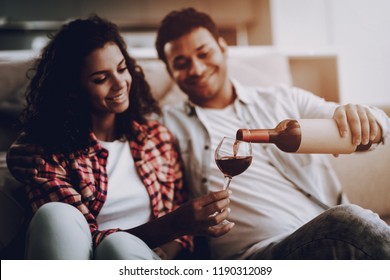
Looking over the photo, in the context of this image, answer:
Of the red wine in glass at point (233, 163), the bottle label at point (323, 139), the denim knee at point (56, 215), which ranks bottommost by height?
the denim knee at point (56, 215)

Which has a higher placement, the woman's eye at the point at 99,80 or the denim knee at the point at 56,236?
the woman's eye at the point at 99,80

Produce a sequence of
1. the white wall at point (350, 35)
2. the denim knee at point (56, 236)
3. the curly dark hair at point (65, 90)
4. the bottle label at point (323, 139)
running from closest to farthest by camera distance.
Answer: the denim knee at point (56, 236) < the bottle label at point (323, 139) < the curly dark hair at point (65, 90) < the white wall at point (350, 35)

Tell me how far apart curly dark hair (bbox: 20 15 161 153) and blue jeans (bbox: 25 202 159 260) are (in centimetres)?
21

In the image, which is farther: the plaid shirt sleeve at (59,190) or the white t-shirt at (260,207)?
the white t-shirt at (260,207)

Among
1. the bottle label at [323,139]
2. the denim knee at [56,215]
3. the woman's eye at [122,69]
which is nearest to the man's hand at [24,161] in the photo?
the denim knee at [56,215]

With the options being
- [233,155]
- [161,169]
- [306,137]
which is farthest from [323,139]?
[161,169]

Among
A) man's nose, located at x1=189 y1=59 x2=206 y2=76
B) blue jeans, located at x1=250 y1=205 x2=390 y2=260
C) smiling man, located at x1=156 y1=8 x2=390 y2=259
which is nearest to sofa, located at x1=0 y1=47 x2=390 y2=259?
smiling man, located at x1=156 y1=8 x2=390 y2=259

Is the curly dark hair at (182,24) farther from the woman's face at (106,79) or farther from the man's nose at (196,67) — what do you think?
the woman's face at (106,79)

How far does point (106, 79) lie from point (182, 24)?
281mm

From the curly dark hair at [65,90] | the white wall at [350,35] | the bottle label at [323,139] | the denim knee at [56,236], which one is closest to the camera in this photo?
the denim knee at [56,236]

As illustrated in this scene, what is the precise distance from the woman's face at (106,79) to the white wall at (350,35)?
20.9 inches

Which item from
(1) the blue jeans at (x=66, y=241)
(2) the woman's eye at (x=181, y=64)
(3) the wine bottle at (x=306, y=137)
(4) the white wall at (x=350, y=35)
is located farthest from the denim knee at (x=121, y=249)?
(4) the white wall at (x=350, y=35)

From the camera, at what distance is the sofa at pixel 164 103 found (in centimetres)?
78

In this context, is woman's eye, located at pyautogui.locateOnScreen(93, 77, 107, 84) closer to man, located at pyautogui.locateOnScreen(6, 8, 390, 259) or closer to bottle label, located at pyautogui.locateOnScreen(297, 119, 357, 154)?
man, located at pyautogui.locateOnScreen(6, 8, 390, 259)
